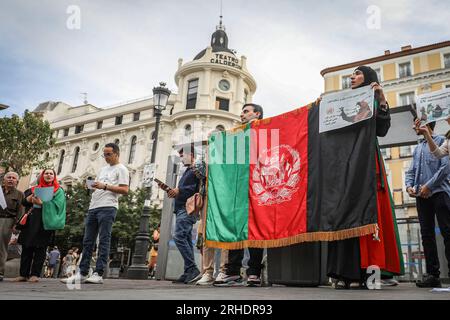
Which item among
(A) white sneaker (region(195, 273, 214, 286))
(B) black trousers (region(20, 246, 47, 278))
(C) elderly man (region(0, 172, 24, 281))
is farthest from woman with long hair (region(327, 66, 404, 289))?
(C) elderly man (region(0, 172, 24, 281))

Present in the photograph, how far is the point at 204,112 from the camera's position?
33375 mm

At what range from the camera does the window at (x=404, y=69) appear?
104 ft

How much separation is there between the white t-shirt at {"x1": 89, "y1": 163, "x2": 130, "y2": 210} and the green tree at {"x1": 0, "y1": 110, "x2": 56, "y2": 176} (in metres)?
23.2

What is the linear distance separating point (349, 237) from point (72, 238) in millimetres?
29190

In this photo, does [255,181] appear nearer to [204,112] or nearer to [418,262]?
[418,262]

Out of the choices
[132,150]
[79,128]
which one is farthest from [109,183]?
[79,128]

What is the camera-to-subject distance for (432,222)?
4266 mm

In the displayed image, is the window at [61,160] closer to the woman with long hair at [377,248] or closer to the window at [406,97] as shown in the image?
the window at [406,97]

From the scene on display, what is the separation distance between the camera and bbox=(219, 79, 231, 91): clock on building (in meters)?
35.3

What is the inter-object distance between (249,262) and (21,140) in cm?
2556

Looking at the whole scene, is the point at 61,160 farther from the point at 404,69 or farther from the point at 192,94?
the point at 404,69

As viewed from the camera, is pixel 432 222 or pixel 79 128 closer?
pixel 432 222
